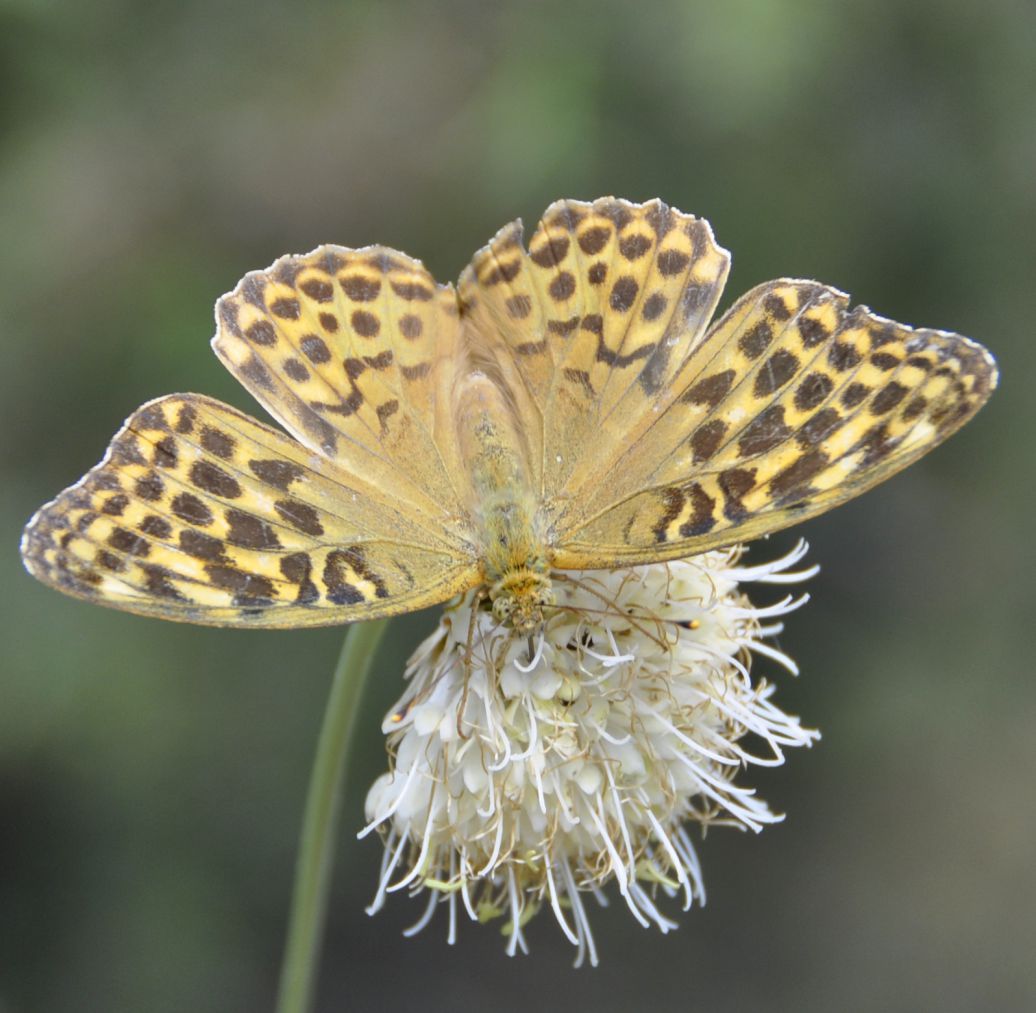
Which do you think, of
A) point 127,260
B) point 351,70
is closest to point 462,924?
point 127,260

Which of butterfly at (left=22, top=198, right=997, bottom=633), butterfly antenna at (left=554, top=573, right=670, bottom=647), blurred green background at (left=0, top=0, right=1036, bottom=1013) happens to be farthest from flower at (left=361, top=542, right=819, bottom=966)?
blurred green background at (left=0, top=0, right=1036, bottom=1013)

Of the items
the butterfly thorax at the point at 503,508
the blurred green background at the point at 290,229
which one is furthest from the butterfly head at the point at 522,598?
the blurred green background at the point at 290,229

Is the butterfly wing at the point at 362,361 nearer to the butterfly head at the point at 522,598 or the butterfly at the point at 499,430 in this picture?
the butterfly at the point at 499,430

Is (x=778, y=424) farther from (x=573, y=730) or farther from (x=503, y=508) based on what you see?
(x=573, y=730)

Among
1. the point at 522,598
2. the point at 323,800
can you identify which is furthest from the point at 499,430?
the point at 323,800

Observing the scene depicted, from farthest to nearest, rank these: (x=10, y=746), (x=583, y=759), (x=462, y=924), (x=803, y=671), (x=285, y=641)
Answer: (x=462, y=924)
(x=803, y=671)
(x=285, y=641)
(x=10, y=746)
(x=583, y=759)

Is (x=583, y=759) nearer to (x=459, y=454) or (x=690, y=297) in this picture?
(x=459, y=454)

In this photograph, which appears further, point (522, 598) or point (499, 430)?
point (499, 430)

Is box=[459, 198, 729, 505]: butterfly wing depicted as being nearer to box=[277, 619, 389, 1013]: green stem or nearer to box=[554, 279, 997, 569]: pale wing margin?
box=[554, 279, 997, 569]: pale wing margin
